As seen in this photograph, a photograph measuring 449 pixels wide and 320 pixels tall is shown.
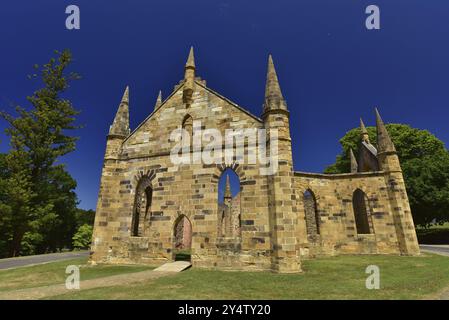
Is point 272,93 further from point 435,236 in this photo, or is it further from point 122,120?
point 435,236

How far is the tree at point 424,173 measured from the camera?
23625 millimetres

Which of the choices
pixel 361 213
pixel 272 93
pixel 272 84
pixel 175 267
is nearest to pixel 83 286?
pixel 175 267

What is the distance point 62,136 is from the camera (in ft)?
78.5

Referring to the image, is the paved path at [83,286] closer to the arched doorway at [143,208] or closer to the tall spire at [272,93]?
the arched doorway at [143,208]

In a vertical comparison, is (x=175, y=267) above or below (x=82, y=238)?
below

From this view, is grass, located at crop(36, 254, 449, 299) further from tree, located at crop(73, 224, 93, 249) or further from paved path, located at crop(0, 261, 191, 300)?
tree, located at crop(73, 224, 93, 249)

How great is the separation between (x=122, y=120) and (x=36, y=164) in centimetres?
1262

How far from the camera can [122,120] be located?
15.8 meters

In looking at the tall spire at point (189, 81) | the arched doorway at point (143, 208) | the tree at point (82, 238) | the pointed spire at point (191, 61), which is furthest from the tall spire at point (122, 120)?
the tree at point (82, 238)

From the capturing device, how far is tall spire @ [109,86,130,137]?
1536 centimetres

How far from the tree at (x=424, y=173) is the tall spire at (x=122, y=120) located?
89.6 feet

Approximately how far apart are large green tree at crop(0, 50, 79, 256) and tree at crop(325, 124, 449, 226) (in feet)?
113

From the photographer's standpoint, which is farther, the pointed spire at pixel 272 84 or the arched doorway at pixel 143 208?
the arched doorway at pixel 143 208

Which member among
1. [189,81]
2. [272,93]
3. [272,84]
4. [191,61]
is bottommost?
[272,93]
